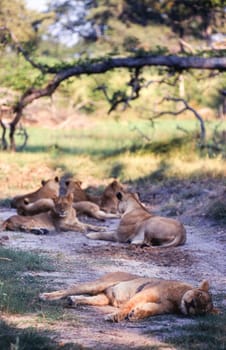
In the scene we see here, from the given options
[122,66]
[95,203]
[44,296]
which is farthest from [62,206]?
[122,66]

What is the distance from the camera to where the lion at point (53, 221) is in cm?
1230

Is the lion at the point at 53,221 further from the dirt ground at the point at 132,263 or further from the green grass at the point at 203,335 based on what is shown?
the green grass at the point at 203,335

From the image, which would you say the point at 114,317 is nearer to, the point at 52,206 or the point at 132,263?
the point at 132,263

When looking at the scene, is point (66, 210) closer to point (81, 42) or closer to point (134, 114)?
point (134, 114)

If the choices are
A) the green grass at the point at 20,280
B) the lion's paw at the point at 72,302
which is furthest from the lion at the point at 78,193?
the lion's paw at the point at 72,302

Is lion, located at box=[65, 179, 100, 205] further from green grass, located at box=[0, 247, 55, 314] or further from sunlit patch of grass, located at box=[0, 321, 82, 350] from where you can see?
sunlit patch of grass, located at box=[0, 321, 82, 350]

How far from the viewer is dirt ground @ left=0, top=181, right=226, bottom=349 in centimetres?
650

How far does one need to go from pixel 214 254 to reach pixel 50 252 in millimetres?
1978

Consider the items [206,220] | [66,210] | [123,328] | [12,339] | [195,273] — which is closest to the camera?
[12,339]

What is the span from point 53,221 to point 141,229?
5.87ft

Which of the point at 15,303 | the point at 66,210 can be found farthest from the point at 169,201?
the point at 15,303

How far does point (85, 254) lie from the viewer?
1050 centimetres

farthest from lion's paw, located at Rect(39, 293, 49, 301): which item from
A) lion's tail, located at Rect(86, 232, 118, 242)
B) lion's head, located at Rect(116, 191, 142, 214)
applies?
lion's head, located at Rect(116, 191, 142, 214)

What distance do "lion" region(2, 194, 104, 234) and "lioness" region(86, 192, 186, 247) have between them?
2.25 ft
